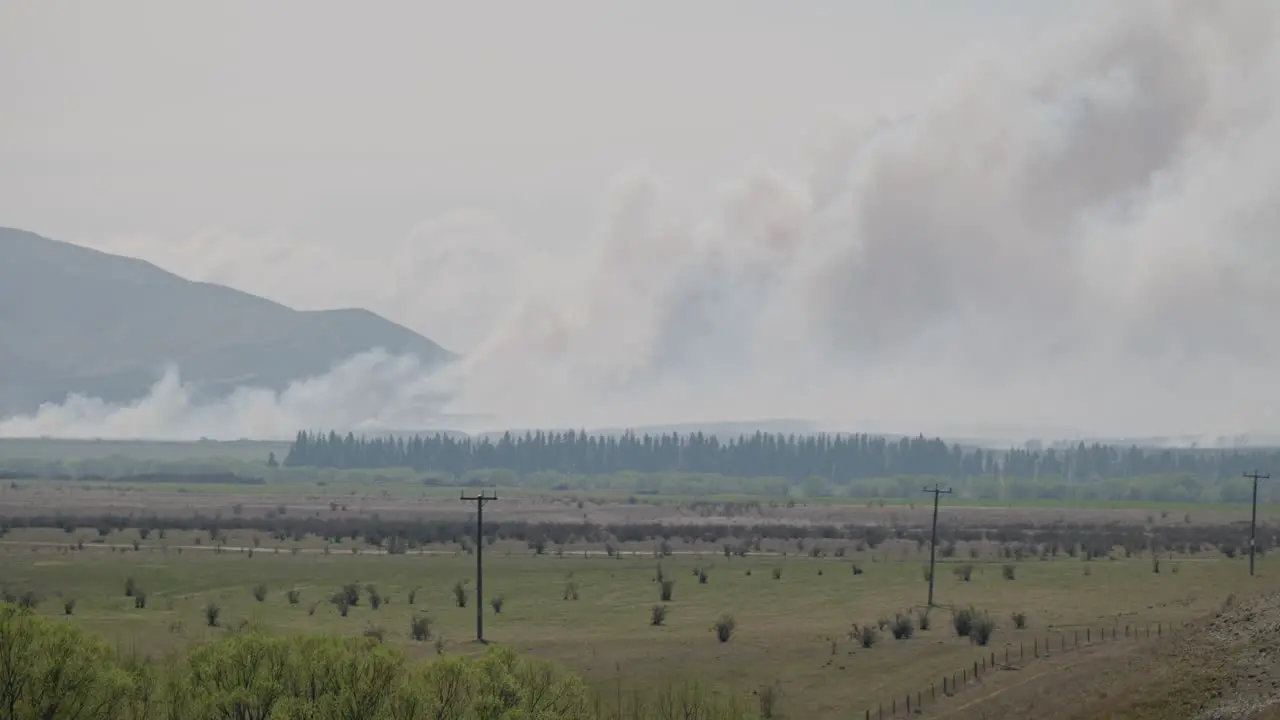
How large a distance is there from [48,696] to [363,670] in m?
10.5

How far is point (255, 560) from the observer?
130375 mm

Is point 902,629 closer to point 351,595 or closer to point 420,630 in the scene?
point 420,630

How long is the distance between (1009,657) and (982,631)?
16.7ft

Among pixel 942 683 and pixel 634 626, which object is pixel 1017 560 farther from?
pixel 942 683

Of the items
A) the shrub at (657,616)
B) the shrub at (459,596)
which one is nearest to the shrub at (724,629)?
the shrub at (657,616)

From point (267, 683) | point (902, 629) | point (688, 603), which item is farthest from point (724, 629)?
point (267, 683)

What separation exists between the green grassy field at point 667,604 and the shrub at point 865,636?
22.1 inches

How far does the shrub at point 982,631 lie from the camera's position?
3258 inches

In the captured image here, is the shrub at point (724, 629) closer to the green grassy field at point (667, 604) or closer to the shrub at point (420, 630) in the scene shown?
the green grassy field at point (667, 604)

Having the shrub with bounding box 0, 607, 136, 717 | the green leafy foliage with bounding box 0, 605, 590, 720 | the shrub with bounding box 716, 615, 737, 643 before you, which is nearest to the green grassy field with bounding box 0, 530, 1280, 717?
the shrub with bounding box 716, 615, 737, 643

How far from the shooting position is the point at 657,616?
93938 millimetres

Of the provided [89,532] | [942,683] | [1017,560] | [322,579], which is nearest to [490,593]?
[322,579]

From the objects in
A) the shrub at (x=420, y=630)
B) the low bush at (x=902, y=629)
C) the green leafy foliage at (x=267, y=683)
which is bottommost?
the shrub at (x=420, y=630)

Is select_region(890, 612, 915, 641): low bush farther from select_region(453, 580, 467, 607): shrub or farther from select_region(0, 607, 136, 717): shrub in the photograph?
select_region(0, 607, 136, 717): shrub
